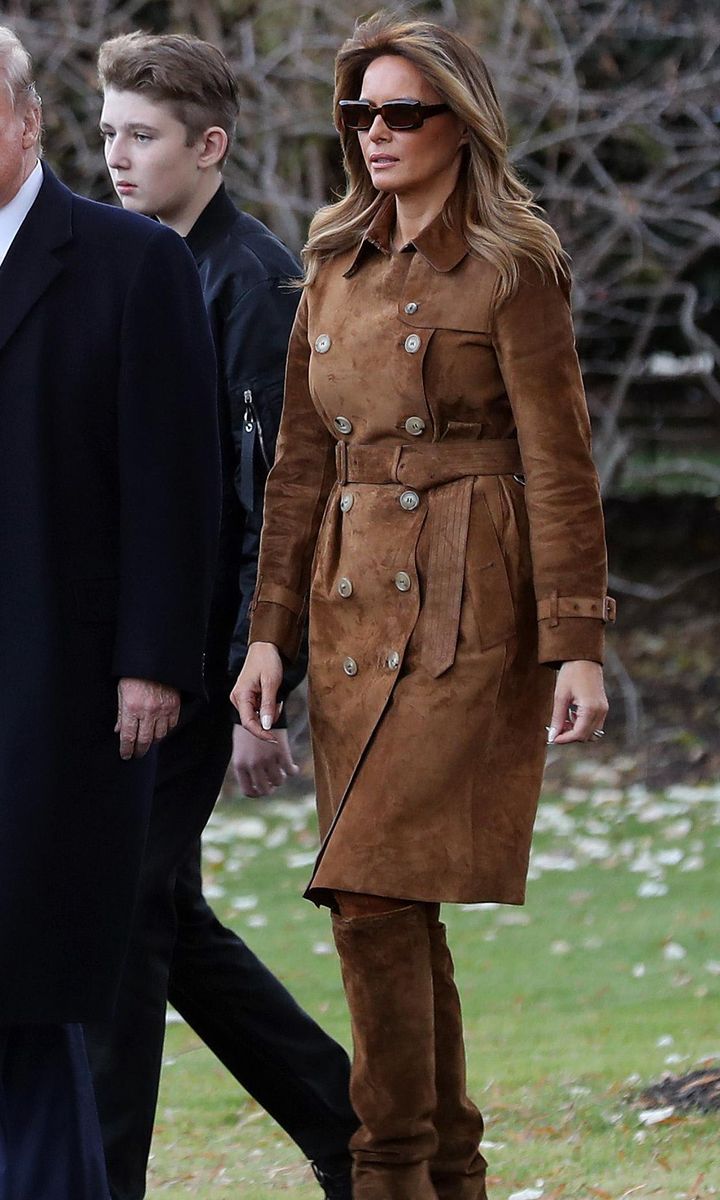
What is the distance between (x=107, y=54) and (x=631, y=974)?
3.53m

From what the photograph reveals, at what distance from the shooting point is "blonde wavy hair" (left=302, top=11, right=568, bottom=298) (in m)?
3.37

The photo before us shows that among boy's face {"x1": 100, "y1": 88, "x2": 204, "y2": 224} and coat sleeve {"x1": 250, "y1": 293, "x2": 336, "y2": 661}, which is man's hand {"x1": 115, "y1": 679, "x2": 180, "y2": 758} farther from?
boy's face {"x1": 100, "y1": 88, "x2": 204, "y2": 224}

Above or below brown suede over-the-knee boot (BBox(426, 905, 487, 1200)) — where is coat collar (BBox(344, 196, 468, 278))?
above

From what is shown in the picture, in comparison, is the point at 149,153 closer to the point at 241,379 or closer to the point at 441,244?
the point at 241,379

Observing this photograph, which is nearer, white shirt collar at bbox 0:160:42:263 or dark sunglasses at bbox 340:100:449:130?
white shirt collar at bbox 0:160:42:263

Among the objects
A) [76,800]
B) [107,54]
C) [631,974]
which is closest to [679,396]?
[631,974]

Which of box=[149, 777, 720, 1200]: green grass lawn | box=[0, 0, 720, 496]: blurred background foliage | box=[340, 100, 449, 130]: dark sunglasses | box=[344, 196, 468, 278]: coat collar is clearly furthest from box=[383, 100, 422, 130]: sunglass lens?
box=[0, 0, 720, 496]: blurred background foliage

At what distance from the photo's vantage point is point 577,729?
3.31 metres

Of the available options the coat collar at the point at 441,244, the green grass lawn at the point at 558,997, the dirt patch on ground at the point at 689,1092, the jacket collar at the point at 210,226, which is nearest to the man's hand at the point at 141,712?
the coat collar at the point at 441,244

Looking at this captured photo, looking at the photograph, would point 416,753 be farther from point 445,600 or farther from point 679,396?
point 679,396

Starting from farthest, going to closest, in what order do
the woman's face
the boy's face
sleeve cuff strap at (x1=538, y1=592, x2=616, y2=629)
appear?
the boy's face, the woman's face, sleeve cuff strap at (x1=538, y1=592, x2=616, y2=629)

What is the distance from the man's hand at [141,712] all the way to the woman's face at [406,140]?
87cm

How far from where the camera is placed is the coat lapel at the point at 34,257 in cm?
323

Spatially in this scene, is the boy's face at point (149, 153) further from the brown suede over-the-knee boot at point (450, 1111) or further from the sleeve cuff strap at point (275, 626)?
the brown suede over-the-knee boot at point (450, 1111)
